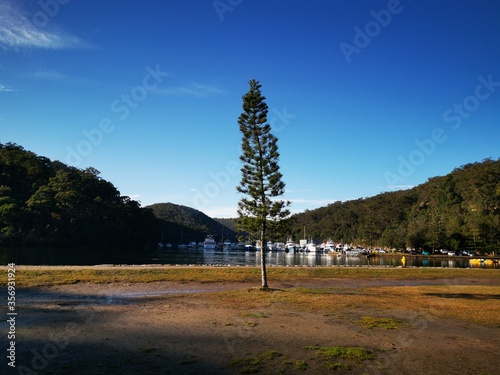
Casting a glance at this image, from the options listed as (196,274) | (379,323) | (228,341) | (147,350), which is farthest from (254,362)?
(196,274)

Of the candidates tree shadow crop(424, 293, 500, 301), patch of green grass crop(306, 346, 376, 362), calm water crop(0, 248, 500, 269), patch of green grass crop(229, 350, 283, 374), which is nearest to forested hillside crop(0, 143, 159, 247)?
calm water crop(0, 248, 500, 269)

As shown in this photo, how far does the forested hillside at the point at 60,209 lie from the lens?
95.6 m

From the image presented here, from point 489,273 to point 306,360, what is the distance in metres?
43.4

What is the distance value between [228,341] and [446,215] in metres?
120

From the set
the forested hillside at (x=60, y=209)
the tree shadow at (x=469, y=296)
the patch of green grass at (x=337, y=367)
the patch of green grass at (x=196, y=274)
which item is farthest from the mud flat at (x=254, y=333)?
the forested hillside at (x=60, y=209)

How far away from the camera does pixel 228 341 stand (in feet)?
38.3

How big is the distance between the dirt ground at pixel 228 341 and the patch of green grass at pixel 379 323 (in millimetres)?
378

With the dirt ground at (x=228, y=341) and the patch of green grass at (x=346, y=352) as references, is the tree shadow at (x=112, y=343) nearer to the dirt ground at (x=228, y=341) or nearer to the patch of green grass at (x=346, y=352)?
the dirt ground at (x=228, y=341)

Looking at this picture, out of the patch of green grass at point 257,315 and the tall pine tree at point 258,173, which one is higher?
the tall pine tree at point 258,173

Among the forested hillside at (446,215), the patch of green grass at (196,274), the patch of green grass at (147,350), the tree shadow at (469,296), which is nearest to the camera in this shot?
the patch of green grass at (147,350)

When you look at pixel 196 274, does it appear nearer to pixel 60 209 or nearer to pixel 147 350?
pixel 147 350

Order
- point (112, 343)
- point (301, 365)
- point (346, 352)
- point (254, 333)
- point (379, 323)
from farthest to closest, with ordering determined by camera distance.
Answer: point (379, 323), point (254, 333), point (112, 343), point (346, 352), point (301, 365)

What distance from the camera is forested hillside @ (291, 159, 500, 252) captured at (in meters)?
95.2

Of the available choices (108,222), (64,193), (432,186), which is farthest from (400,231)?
(64,193)
